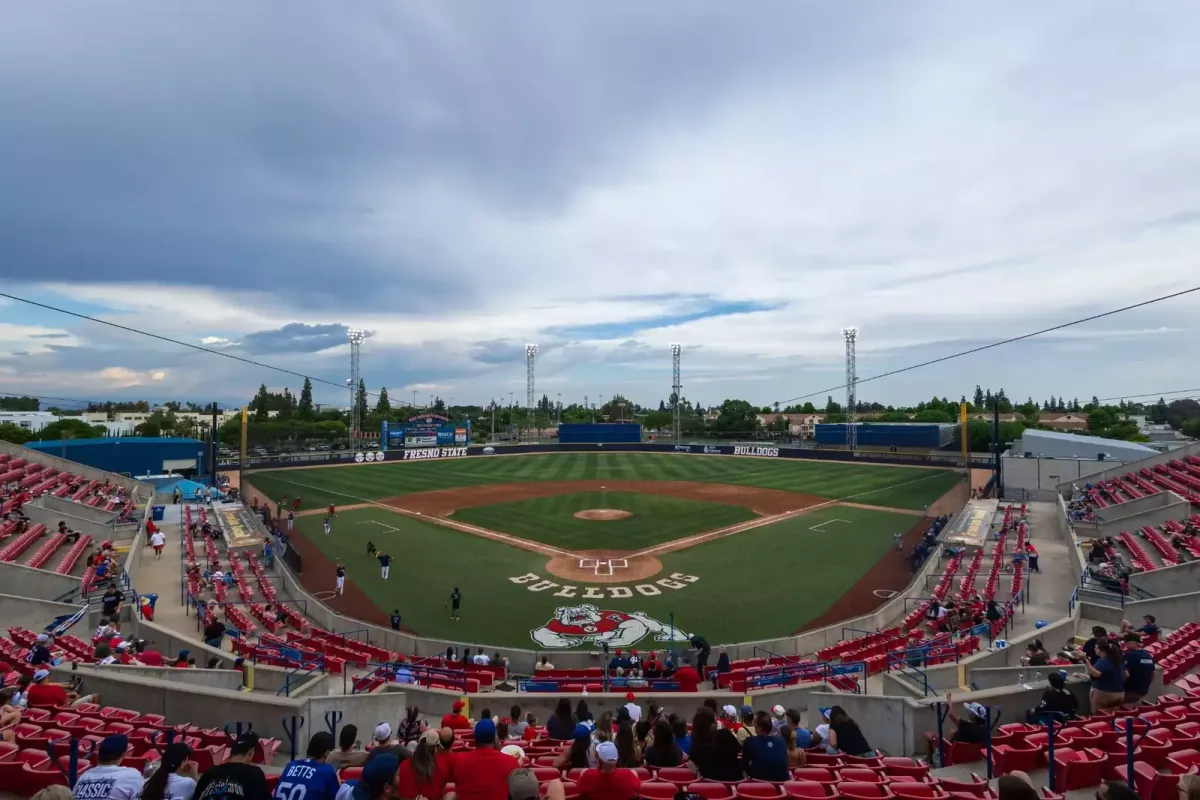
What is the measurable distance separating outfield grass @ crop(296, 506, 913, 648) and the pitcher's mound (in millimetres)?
8430

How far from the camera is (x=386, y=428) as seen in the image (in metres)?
77.1

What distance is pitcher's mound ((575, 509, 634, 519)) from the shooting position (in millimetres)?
39000

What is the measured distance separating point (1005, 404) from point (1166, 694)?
629 ft

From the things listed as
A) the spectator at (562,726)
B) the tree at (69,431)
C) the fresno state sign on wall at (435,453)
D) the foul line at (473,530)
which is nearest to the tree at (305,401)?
the tree at (69,431)

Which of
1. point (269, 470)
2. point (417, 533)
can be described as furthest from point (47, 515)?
point (269, 470)

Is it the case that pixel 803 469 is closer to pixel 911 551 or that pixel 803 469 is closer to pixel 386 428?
pixel 911 551

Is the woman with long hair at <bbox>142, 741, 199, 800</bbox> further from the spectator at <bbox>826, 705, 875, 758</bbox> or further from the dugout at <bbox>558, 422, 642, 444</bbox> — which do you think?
the dugout at <bbox>558, 422, 642, 444</bbox>

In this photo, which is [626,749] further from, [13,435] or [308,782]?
[13,435]

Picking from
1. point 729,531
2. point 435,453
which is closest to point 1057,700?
point 729,531

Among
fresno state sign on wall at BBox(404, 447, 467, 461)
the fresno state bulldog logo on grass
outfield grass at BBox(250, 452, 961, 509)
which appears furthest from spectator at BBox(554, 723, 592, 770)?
fresno state sign on wall at BBox(404, 447, 467, 461)

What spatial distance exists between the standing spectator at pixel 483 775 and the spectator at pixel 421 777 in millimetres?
235

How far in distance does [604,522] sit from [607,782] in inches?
1281

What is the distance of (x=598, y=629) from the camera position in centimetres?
2016

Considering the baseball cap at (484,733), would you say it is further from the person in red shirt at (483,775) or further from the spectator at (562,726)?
the spectator at (562,726)
